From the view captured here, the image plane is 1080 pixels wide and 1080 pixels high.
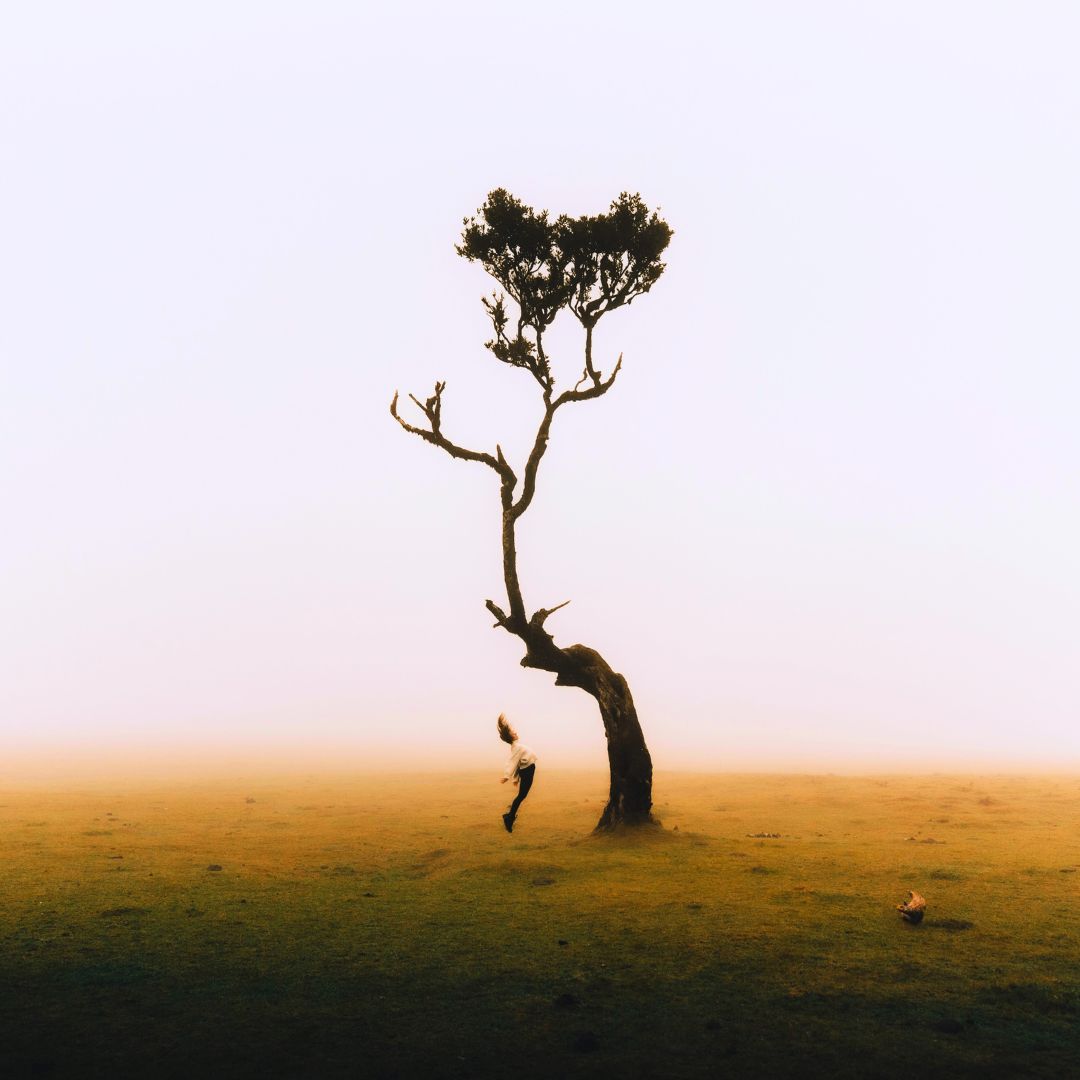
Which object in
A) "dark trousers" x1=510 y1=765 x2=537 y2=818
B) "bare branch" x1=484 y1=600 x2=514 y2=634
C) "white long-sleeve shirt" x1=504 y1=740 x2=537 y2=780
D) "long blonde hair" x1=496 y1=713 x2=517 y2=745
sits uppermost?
"bare branch" x1=484 y1=600 x2=514 y2=634

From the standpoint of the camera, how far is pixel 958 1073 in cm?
640

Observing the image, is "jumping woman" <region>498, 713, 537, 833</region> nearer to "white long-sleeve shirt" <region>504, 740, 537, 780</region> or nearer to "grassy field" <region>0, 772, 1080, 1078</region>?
"white long-sleeve shirt" <region>504, 740, 537, 780</region>

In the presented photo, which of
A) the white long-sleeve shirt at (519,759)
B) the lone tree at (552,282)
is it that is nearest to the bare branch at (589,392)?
the lone tree at (552,282)

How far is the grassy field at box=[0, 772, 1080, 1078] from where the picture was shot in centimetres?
683

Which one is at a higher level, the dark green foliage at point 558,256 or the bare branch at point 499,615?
the dark green foliage at point 558,256

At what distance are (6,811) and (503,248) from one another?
22.1 metres

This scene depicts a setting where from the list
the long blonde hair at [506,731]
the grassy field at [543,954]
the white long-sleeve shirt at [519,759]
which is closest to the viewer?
the grassy field at [543,954]

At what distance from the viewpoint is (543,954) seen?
373 inches

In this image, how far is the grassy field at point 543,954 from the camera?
6.83 meters

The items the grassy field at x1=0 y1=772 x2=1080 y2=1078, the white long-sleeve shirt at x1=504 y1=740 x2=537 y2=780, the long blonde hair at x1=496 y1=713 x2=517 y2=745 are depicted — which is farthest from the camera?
the long blonde hair at x1=496 y1=713 x2=517 y2=745

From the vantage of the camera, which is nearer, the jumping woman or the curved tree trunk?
the jumping woman

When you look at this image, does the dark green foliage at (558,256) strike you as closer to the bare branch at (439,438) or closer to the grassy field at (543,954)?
the bare branch at (439,438)

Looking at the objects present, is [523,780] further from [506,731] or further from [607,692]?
[607,692]

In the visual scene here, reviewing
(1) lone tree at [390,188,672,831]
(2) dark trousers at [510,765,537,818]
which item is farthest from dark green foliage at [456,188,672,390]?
(2) dark trousers at [510,765,537,818]
